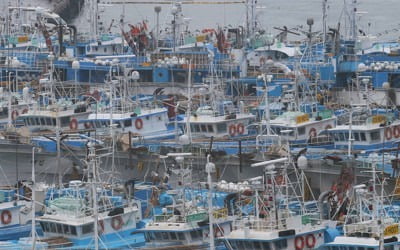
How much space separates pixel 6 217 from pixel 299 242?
8355 millimetres

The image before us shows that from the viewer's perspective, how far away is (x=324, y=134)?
168 ft

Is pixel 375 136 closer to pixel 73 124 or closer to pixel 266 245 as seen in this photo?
pixel 73 124

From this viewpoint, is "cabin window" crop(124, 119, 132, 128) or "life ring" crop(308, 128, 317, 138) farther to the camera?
"cabin window" crop(124, 119, 132, 128)

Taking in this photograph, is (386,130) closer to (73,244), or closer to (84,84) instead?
(73,244)

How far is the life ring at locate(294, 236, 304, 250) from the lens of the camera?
35875 mm

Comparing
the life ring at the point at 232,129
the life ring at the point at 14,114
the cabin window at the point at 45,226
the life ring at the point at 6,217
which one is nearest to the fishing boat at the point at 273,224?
the cabin window at the point at 45,226

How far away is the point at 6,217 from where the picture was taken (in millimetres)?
41375

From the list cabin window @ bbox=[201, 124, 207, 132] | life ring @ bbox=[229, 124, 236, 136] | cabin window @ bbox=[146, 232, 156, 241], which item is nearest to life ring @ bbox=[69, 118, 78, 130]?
cabin window @ bbox=[201, 124, 207, 132]

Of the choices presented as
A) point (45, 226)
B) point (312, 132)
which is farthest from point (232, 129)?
point (45, 226)

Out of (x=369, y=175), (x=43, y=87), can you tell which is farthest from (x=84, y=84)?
(x=369, y=175)

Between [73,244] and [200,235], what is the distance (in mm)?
2667

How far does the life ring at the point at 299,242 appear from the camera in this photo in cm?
3588

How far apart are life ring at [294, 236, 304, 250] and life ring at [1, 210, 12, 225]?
828 cm

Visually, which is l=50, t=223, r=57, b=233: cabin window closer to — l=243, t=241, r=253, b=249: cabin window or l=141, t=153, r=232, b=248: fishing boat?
l=141, t=153, r=232, b=248: fishing boat
